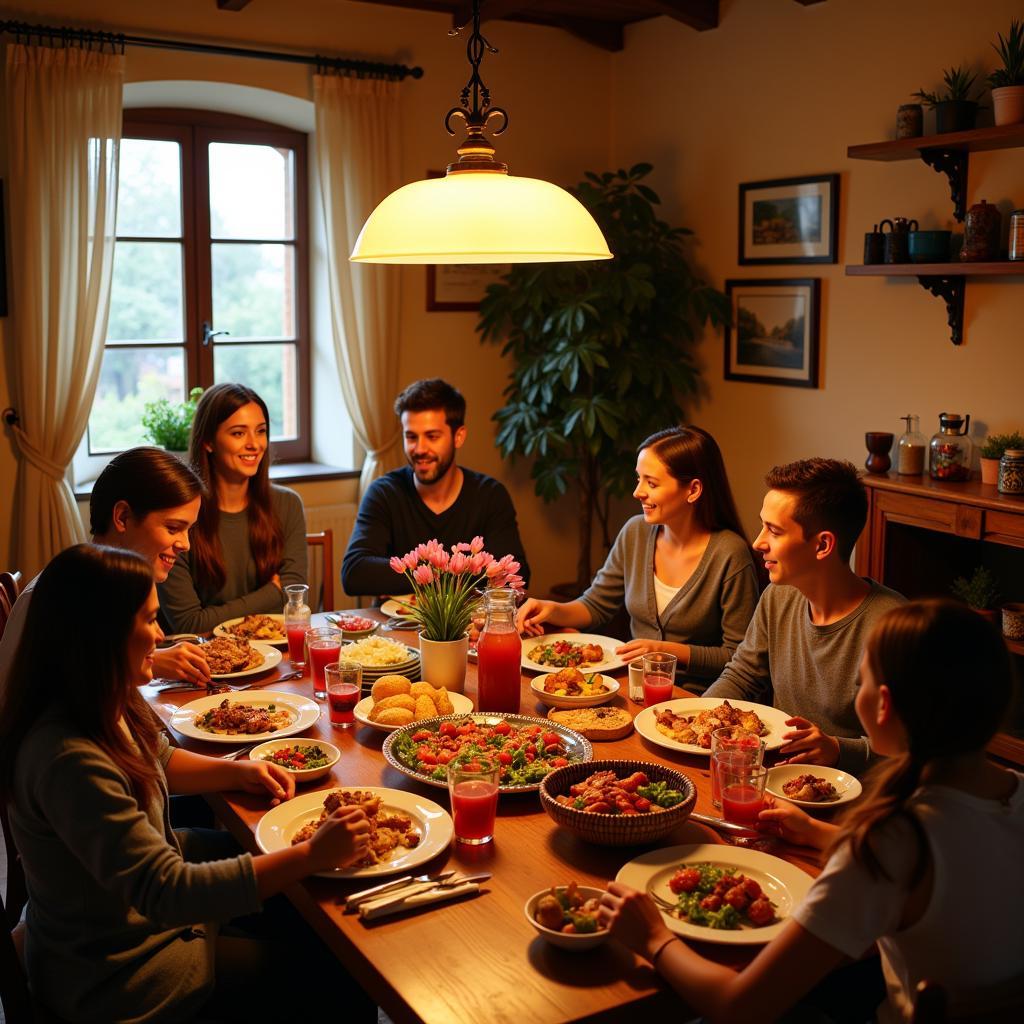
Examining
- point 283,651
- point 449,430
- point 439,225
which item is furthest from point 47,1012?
point 449,430

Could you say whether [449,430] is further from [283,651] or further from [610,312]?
[610,312]

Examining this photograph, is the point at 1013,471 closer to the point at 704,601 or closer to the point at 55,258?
the point at 704,601

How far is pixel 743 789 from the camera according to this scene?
68.6 inches

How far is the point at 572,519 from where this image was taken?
5559 mm

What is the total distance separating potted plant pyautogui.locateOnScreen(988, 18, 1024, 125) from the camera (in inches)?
132

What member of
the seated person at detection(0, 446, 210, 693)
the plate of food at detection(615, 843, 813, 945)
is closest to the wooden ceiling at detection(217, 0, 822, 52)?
the seated person at detection(0, 446, 210, 693)

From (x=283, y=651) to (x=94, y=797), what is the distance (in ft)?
4.04

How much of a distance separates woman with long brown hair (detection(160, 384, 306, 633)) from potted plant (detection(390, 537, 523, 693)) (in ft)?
2.68

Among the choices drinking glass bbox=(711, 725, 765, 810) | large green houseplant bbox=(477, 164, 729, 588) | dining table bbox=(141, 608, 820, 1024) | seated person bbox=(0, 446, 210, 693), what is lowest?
dining table bbox=(141, 608, 820, 1024)

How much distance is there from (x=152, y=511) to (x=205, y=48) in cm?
259

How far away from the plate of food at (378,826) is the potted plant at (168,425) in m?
2.77

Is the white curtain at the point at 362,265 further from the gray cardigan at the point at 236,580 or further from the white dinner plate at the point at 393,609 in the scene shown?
the white dinner plate at the point at 393,609

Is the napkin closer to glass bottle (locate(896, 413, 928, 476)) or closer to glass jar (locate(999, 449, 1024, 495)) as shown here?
glass jar (locate(999, 449, 1024, 495))

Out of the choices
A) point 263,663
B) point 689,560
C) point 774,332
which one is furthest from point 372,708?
point 774,332
